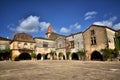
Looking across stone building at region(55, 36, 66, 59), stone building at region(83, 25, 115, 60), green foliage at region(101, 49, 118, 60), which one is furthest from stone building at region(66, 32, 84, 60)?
green foliage at region(101, 49, 118, 60)

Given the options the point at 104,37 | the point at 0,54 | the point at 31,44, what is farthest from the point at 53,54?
the point at 104,37

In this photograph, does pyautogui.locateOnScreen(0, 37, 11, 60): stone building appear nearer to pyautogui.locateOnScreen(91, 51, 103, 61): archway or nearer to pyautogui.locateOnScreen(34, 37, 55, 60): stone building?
pyautogui.locateOnScreen(34, 37, 55, 60): stone building

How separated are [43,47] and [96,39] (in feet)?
57.8

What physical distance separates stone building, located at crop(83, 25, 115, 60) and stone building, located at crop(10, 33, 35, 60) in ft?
54.3

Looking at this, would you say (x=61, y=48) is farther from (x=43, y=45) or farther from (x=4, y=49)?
(x=4, y=49)

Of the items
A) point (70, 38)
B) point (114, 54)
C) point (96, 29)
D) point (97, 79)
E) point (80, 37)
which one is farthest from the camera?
point (70, 38)

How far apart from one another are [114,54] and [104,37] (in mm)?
3891

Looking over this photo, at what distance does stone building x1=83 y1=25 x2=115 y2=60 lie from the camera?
22.7m

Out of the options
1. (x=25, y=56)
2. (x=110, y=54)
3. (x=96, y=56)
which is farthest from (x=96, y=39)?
(x=25, y=56)

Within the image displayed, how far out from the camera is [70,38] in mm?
31266

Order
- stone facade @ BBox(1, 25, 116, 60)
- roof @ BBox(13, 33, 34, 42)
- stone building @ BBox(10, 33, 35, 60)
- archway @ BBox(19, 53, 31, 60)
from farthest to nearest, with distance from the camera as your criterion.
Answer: archway @ BBox(19, 53, 31, 60) → roof @ BBox(13, 33, 34, 42) → stone building @ BBox(10, 33, 35, 60) → stone facade @ BBox(1, 25, 116, 60)

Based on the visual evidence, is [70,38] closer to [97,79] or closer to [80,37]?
[80,37]

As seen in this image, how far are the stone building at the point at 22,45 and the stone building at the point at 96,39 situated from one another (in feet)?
54.3

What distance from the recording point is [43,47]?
35.6 meters
